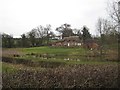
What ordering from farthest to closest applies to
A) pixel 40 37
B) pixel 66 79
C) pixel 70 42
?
1. pixel 70 42
2. pixel 40 37
3. pixel 66 79

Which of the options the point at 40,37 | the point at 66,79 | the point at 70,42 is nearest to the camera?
the point at 66,79

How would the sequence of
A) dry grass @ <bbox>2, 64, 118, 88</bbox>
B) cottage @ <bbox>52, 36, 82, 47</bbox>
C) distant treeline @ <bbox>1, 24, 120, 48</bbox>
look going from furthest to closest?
cottage @ <bbox>52, 36, 82, 47</bbox>
distant treeline @ <bbox>1, 24, 120, 48</bbox>
dry grass @ <bbox>2, 64, 118, 88</bbox>

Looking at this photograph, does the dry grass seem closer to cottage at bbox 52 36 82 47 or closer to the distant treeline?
the distant treeline

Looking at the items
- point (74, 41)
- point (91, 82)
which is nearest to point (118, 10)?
point (91, 82)

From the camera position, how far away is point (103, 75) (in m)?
→ 13.0

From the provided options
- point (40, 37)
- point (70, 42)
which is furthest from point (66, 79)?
point (70, 42)

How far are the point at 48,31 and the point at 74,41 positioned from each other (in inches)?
266

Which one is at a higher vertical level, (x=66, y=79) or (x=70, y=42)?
(x=70, y=42)

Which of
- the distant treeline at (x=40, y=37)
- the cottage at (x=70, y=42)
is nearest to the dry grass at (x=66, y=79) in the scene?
the distant treeline at (x=40, y=37)

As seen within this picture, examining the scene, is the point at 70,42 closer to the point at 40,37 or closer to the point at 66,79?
the point at 40,37

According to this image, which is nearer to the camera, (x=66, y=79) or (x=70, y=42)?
(x=66, y=79)

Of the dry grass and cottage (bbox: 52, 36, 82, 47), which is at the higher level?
cottage (bbox: 52, 36, 82, 47)

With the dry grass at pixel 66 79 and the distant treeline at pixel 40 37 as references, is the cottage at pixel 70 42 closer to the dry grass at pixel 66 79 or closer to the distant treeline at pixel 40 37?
the distant treeline at pixel 40 37

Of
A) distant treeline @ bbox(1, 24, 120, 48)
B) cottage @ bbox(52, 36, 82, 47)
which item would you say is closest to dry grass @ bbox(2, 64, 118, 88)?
distant treeline @ bbox(1, 24, 120, 48)
